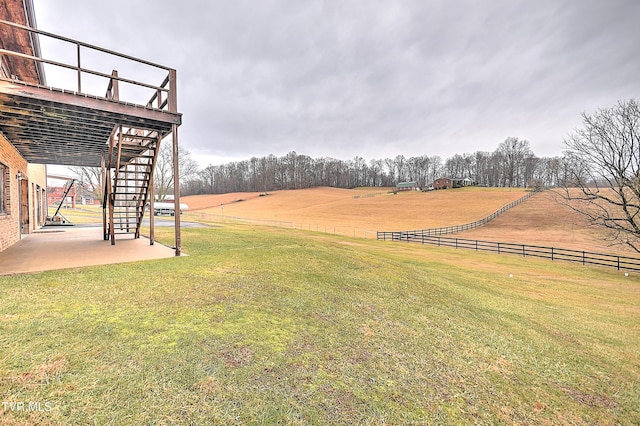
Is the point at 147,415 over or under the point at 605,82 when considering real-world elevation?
under

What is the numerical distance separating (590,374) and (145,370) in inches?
227

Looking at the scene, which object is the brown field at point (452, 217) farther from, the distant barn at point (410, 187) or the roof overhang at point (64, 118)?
the roof overhang at point (64, 118)

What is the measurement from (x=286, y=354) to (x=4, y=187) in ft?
37.9

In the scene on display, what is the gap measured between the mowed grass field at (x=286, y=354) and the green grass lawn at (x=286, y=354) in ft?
0.06

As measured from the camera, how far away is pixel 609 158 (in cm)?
1409

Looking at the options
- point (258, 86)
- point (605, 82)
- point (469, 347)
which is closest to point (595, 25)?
point (605, 82)

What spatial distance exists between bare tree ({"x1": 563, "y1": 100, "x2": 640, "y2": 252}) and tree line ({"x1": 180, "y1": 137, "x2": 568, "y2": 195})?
2915 inches

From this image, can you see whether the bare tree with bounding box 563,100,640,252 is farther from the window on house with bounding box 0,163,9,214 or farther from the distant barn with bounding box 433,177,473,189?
the distant barn with bounding box 433,177,473,189

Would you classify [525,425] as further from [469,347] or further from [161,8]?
[161,8]

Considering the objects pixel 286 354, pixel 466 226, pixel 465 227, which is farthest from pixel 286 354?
pixel 466 226

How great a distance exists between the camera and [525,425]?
2.64 metres

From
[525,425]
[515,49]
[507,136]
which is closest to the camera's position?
[525,425]

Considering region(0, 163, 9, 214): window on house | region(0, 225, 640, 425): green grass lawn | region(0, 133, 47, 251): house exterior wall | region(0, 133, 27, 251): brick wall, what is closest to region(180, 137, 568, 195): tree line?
region(0, 133, 47, 251): house exterior wall

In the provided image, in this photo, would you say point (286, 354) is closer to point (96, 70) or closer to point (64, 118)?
point (96, 70)
